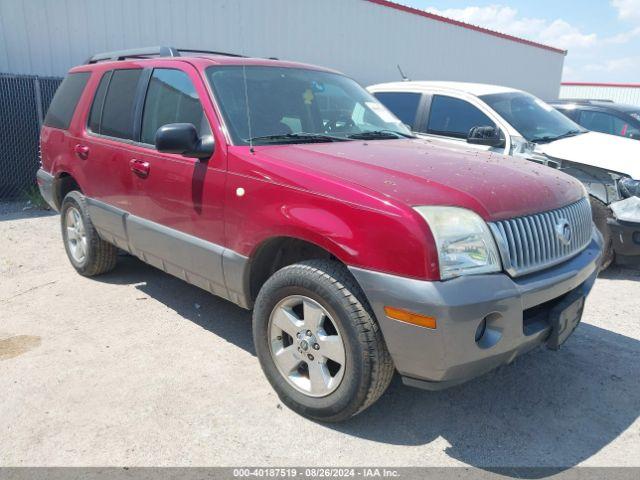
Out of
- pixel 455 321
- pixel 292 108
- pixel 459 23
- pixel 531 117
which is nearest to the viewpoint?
pixel 455 321

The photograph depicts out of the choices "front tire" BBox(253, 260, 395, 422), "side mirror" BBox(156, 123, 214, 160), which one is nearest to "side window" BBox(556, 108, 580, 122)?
"side mirror" BBox(156, 123, 214, 160)

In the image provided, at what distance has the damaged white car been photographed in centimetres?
529

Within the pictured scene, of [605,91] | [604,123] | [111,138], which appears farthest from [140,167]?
[605,91]

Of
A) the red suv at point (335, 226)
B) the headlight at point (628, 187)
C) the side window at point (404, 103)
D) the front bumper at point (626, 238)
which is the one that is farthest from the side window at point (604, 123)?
the red suv at point (335, 226)

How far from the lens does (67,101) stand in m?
5.17

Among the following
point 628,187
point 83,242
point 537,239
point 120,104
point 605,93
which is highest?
point 120,104

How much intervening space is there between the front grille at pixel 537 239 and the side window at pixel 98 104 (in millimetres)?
3482

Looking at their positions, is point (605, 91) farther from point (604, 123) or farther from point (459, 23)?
point (604, 123)

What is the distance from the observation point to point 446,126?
6551 mm

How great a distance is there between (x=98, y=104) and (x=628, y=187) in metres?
4.89

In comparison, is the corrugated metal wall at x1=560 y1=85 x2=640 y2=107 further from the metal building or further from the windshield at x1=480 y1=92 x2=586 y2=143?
the windshield at x1=480 y1=92 x2=586 y2=143

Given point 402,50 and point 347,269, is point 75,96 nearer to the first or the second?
point 347,269

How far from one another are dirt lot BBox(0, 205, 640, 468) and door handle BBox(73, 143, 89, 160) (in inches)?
49.2

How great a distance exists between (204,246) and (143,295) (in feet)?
5.21
